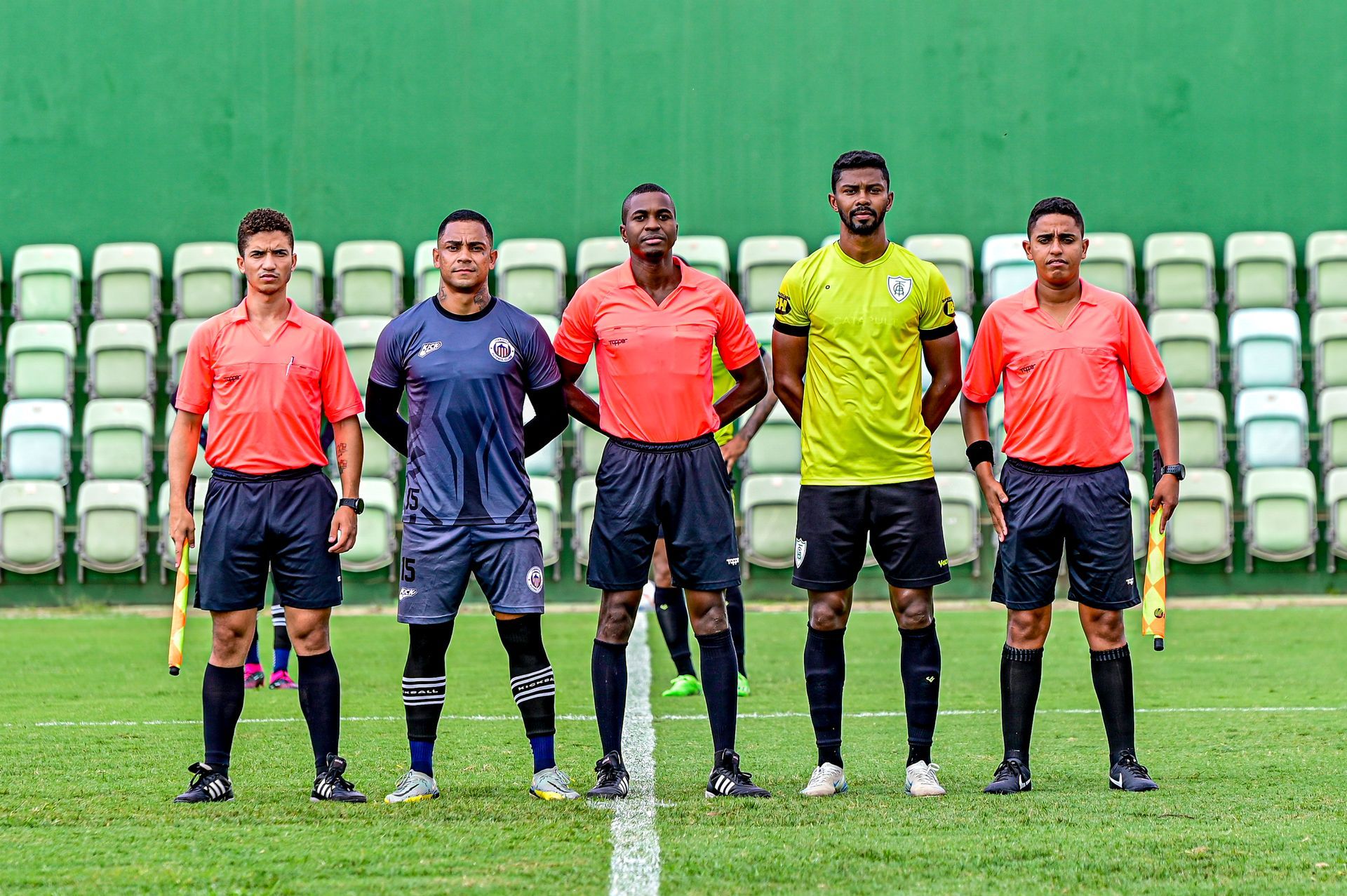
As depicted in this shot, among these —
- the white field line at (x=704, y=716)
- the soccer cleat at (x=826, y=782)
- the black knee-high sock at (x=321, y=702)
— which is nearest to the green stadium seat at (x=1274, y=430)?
the white field line at (x=704, y=716)

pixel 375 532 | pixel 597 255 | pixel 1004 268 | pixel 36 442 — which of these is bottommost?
pixel 375 532

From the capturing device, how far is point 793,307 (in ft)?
17.8

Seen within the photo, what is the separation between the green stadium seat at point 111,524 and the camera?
13367mm

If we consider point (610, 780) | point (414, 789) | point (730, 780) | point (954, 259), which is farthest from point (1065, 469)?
point (954, 259)

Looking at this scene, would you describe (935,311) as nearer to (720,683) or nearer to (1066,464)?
(1066,464)

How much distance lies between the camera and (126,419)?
44.4ft

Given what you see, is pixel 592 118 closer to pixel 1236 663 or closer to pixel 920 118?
pixel 920 118

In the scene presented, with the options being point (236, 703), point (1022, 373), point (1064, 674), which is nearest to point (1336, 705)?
point (1064, 674)

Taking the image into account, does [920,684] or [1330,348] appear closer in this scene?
[920,684]

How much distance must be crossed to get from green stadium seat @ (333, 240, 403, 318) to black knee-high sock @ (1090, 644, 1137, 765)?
9.81 m

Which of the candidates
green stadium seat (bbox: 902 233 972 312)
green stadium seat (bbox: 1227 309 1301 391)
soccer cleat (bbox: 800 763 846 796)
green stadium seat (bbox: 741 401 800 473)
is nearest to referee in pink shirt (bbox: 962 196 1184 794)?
soccer cleat (bbox: 800 763 846 796)

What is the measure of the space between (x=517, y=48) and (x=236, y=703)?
1061 centimetres

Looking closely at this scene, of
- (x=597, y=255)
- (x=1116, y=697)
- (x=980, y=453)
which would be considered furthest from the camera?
(x=597, y=255)

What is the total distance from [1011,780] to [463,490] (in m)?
1.99
